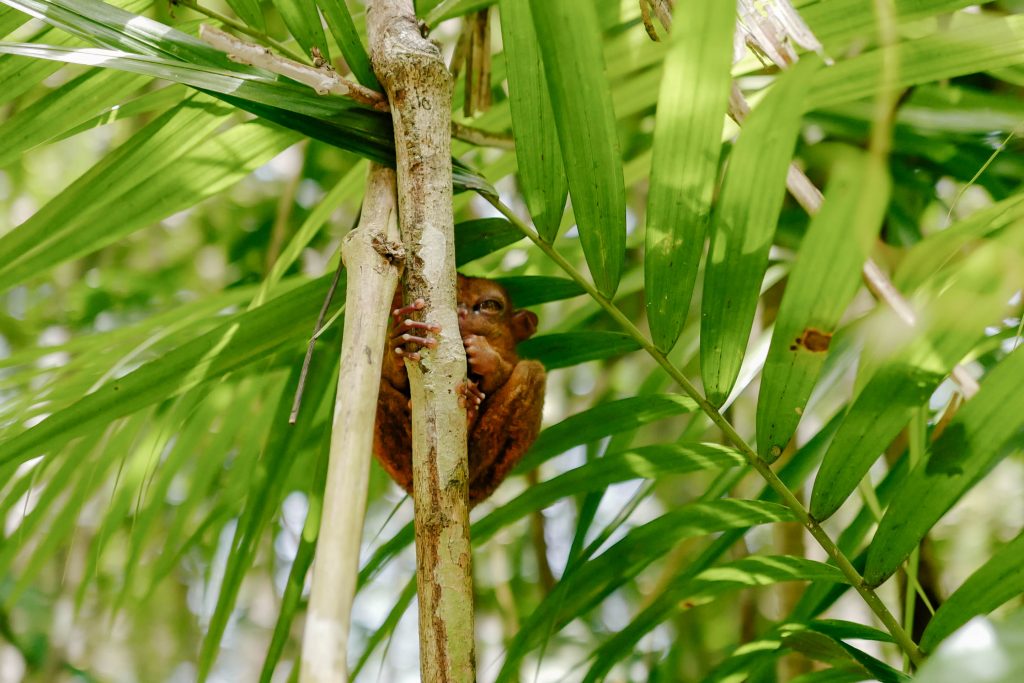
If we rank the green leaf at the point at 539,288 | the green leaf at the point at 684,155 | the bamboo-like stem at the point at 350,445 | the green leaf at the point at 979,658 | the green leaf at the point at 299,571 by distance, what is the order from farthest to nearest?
the green leaf at the point at 539,288 → the green leaf at the point at 299,571 → the green leaf at the point at 684,155 → the bamboo-like stem at the point at 350,445 → the green leaf at the point at 979,658

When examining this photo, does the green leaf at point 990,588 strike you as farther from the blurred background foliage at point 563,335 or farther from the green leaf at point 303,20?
the green leaf at point 303,20

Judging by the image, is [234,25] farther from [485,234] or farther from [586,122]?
[586,122]

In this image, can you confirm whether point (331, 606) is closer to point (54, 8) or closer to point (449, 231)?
point (449, 231)

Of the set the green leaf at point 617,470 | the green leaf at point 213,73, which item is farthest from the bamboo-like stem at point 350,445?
the green leaf at point 617,470

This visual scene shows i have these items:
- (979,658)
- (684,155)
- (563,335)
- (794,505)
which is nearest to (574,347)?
(563,335)

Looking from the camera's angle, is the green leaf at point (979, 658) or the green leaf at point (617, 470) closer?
the green leaf at point (979, 658)
